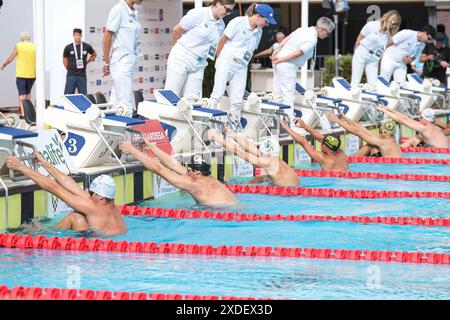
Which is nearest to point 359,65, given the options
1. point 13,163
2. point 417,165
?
point 417,165

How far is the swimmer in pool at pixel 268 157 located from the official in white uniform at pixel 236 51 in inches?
48.9

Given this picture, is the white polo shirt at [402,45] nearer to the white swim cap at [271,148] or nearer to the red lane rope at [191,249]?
the white swim cap at [271,148]

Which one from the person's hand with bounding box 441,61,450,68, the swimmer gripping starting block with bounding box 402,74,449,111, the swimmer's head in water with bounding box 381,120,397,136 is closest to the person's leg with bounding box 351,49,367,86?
the swimmer gripping starting block with bounding box 402,74,449,111

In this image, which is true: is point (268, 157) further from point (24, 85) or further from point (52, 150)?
point (24, 85)

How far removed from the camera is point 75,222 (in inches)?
322

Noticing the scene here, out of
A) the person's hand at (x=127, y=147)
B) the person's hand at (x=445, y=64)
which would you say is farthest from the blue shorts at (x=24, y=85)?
the person's hand at (x=445, y=64)

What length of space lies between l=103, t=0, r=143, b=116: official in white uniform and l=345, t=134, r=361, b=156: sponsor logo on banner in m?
4.91

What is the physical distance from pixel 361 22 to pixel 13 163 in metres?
22.2

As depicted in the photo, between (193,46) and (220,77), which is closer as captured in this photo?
(193,46)

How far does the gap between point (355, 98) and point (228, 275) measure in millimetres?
8879

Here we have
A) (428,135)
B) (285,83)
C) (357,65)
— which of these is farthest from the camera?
(357,65)

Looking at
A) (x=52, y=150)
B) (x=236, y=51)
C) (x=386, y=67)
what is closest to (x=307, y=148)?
(x=236, y=51)

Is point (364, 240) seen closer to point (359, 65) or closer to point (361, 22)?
point (359, 65)

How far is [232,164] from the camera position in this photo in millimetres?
11977
